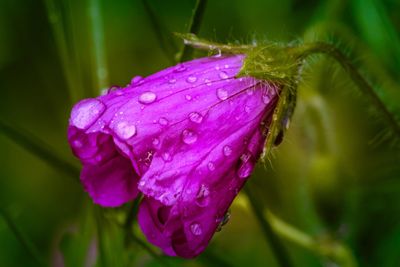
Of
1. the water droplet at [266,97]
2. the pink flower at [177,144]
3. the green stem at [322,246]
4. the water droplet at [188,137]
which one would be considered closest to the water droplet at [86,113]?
the pink flower at [177,144]

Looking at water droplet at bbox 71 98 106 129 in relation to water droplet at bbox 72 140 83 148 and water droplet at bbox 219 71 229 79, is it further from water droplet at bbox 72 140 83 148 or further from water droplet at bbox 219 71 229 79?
water droplet at bbox 219 71 229 79

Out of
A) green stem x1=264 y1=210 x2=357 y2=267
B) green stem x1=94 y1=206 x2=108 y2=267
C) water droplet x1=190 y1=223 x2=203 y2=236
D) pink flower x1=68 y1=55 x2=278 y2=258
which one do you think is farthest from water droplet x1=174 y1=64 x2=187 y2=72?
green stem x1=264 y1=210 x2=357 y2=267

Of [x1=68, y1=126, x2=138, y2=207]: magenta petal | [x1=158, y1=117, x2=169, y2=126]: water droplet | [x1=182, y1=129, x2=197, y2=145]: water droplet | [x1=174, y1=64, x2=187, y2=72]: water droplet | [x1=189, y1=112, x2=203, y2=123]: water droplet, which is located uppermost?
[x1=174, y1=64, x2=187, y2=72]: water droplet

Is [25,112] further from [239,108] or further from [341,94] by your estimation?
[239,108]

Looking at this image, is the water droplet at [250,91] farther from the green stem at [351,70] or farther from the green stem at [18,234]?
the green stem at [18,234]

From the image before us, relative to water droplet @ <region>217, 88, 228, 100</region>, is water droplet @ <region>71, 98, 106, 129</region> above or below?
above

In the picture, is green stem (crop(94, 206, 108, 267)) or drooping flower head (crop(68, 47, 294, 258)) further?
green stem (crop(94, 206, 108, 267))

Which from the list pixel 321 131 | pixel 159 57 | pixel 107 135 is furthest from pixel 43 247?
pixel 107 135
